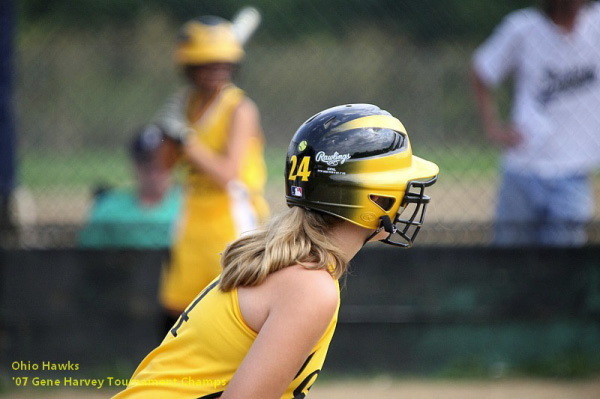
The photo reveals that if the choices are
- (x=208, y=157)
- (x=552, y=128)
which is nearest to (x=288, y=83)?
(x=208, y=157)

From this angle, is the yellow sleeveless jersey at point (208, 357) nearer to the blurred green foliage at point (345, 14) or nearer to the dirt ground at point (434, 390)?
the dirt ground at point (434, 390)

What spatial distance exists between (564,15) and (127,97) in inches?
137

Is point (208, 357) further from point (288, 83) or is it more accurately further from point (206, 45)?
point (288, 83)

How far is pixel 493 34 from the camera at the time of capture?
17.1ft

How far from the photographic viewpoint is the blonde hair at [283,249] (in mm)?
1988

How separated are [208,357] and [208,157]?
2.26 meters

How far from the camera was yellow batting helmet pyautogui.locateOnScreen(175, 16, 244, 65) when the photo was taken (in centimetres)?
424

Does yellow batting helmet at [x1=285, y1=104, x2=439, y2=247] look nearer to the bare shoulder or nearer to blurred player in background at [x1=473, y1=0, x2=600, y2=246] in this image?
the bare shoulder

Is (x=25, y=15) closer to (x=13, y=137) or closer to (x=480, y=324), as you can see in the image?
(x=13, y=137)

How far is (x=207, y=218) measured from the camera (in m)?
4.24

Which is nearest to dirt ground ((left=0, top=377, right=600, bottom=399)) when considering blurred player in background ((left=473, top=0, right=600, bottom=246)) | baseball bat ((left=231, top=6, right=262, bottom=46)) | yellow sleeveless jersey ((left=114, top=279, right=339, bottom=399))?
blurred player in background ((left=473, top=0, right=600, bottom=246))

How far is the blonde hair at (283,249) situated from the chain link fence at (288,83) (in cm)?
290

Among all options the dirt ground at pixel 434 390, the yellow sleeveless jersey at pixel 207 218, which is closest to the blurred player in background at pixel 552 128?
the dirt ground at pixel 434 390

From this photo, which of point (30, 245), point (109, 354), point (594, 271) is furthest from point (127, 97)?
point (594, 271)
